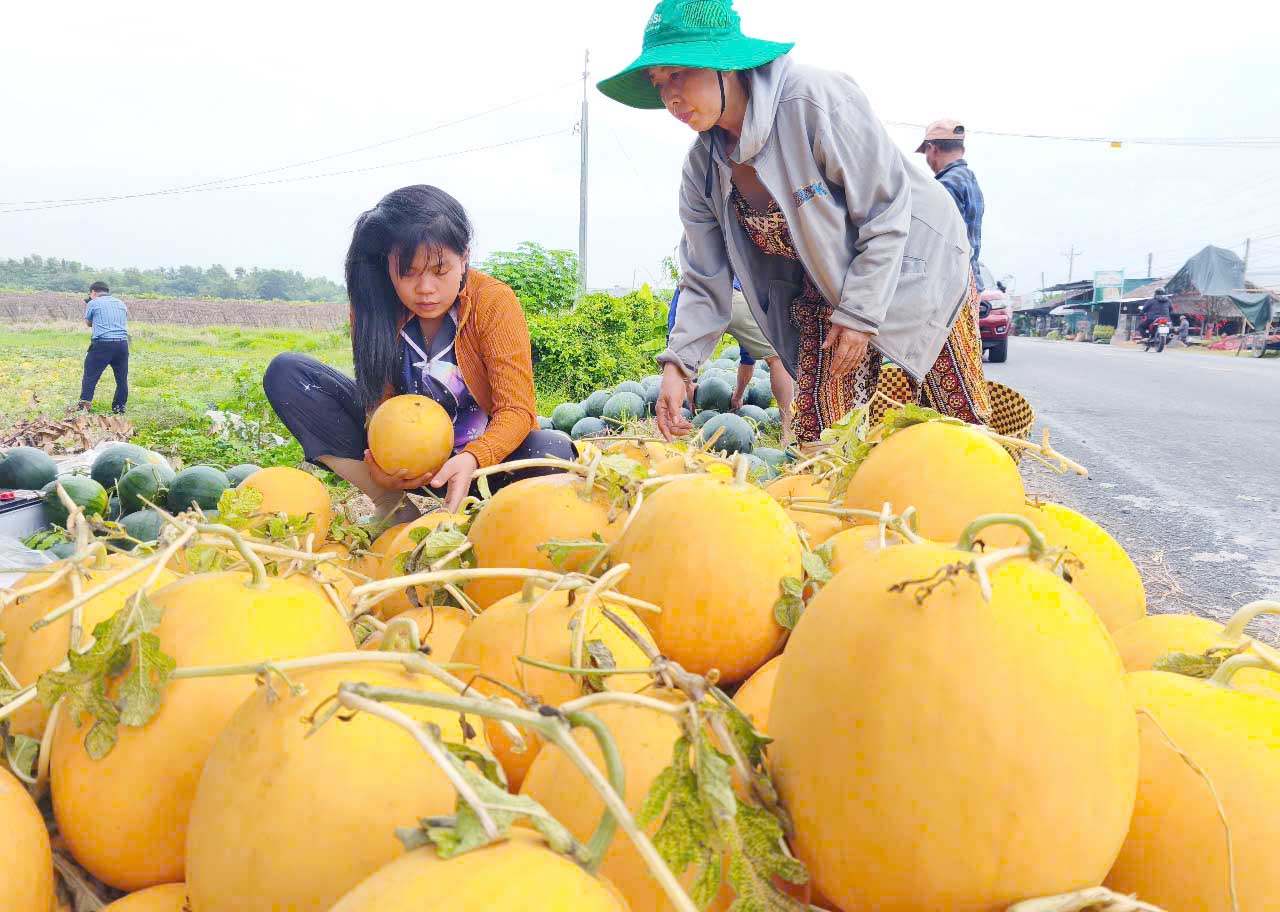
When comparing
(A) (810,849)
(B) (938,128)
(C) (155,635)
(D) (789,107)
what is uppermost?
(B) (938,128)

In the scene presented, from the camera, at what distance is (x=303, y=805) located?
0.75 meters

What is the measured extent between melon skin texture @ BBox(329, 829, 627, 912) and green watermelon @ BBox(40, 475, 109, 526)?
445 cm

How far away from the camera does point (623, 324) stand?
1180cm

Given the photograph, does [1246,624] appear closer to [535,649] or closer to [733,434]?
[535,649]

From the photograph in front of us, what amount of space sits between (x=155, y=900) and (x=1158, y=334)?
37.2m

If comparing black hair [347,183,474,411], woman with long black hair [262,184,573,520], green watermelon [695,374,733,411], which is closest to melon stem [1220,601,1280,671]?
woman with long black hair [262,184,573,520]

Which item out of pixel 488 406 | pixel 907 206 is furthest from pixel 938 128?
pixel 488 406

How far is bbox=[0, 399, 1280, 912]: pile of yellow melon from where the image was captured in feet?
2.37

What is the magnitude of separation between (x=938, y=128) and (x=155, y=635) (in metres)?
6.95

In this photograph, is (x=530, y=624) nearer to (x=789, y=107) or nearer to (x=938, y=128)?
(x=789, y=107)

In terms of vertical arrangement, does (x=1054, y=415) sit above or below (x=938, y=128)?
below

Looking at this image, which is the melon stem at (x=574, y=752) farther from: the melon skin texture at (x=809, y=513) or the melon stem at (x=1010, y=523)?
the melon skin texture at (x=809, y=513)

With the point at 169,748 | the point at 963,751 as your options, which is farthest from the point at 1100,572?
Answer: the point at 169,748

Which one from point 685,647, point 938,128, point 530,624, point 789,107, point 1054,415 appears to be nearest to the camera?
point 530,624
